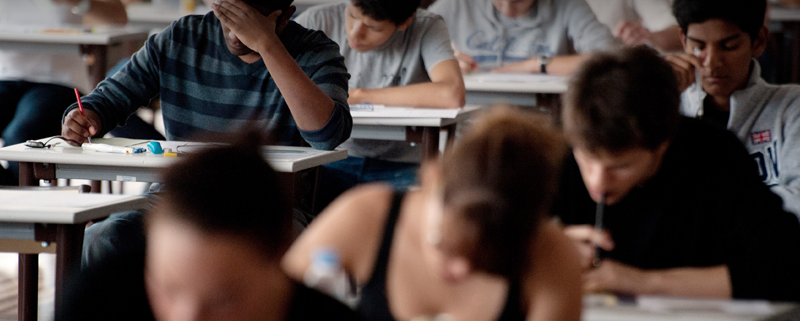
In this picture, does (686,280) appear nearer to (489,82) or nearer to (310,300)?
(310,300)

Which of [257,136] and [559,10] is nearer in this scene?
[257,136]

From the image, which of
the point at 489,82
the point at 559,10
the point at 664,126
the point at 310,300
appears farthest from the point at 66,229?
the point at 559,10

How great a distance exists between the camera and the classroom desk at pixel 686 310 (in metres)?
1.07

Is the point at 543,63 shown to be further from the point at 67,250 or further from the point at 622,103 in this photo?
the point at 67,250

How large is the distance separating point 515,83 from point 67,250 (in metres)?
1.97

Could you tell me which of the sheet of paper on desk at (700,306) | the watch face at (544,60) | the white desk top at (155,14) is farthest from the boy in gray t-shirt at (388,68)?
the white desk top at (155,14)

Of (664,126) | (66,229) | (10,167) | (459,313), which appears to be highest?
(664,126)

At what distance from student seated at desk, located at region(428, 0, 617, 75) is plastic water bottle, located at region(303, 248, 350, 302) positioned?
263cm

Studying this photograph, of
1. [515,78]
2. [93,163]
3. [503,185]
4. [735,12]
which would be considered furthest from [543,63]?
[503,185]

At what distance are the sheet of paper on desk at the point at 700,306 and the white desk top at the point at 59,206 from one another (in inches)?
38.3

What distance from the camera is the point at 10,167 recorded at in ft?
9.31

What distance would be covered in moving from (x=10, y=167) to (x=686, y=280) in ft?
7.71

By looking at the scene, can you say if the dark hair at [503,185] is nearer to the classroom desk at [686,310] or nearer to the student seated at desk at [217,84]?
the classroom desk at [686,310]

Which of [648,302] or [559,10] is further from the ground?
[559,10]
